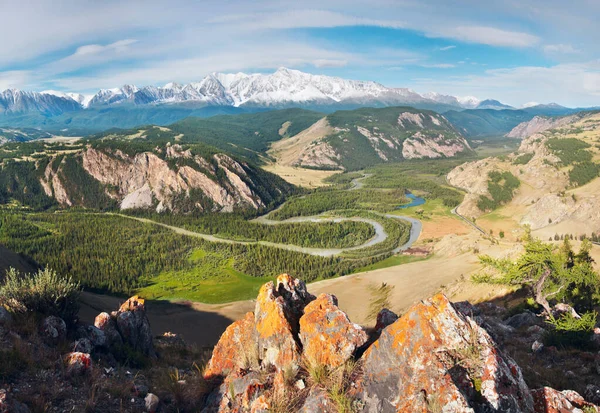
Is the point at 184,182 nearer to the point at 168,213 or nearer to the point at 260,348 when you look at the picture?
the point at 168,213

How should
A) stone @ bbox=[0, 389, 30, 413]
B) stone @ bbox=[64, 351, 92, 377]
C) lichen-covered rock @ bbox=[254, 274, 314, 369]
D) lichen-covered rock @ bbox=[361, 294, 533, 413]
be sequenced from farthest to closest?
lichen-covered rock @ bbox=[254, 274, 314, 369], stone @ bbox=[64, 351, 92, 377], lichen-covered rock @ bbox=[361, 294, 533, 413], stone @ bbox=[0, 389, 30, 413]

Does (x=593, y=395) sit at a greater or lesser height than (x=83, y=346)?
lesser

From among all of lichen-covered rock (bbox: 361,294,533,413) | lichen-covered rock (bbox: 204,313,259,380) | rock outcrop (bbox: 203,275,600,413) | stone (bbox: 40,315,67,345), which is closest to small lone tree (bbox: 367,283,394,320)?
lichen-covered rock (bbox: 204,313,259,380)

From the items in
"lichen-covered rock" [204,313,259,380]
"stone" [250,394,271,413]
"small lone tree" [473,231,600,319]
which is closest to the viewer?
"stone" [250,394,271,413]

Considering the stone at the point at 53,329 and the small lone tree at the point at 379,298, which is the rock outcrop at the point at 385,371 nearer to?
the stone at the point at 53,329

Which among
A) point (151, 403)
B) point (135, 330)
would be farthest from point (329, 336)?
point (135, 330)

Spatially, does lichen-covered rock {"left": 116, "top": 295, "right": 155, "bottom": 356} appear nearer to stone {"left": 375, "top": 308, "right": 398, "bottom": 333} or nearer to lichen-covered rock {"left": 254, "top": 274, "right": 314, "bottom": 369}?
lichen-covered rock {"left": 254, "top": 274, "right": 314, "bottom": 369}

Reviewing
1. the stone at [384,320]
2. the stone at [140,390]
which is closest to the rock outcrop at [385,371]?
the stone at [384,320]

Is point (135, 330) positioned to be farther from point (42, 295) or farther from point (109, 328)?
point (42, 295)
